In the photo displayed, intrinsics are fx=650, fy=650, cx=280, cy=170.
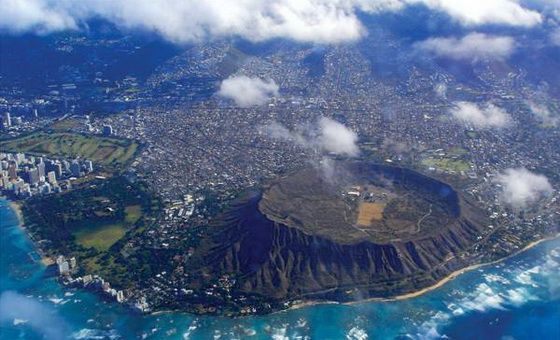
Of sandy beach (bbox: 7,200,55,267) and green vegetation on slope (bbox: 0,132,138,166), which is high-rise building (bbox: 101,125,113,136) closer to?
green vegetation on slope (bbox: 0,132,138,166)

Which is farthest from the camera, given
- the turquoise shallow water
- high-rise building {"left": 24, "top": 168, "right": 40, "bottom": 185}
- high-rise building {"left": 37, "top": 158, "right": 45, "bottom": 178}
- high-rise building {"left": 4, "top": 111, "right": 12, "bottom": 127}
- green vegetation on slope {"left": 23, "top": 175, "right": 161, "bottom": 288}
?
high-rise building {"left": 4, "top": 111, "right": 12, "bottom": 127}

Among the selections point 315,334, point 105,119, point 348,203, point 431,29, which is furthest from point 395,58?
point 315,334

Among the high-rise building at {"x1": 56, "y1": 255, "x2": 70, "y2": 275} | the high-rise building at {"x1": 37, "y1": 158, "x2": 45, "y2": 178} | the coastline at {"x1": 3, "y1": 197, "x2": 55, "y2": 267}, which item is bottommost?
the high-rise building at {"x1": 56, "y1": 255, "x2": 70, "y2": 275}

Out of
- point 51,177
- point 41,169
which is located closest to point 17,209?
point 51,177

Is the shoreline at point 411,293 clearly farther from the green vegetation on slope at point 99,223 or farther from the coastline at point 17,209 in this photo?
the green vegetation on slope at point 99,223

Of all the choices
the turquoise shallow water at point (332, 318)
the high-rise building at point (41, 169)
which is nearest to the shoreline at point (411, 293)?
the turquoise shallow water at point (332, 318)

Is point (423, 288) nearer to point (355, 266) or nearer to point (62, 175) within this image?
point (355, 266)

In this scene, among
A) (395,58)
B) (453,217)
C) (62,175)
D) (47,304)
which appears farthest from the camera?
(395,58)

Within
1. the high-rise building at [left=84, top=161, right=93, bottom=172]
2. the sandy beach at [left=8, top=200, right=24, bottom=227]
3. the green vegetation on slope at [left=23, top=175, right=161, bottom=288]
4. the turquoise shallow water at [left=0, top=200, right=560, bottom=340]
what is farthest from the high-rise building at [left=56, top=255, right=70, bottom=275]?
the high-rise building at [left=84, top=161, right=93, bottom=172]

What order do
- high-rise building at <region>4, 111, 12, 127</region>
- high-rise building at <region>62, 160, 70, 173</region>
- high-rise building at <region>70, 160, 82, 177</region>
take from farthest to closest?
high-rise building at <region>4, 111, 12, 127</region> → high-rise building at <region>62, 160, 70, 173</region> → high-rise building at <region>70, 160, 82, 177</region>
